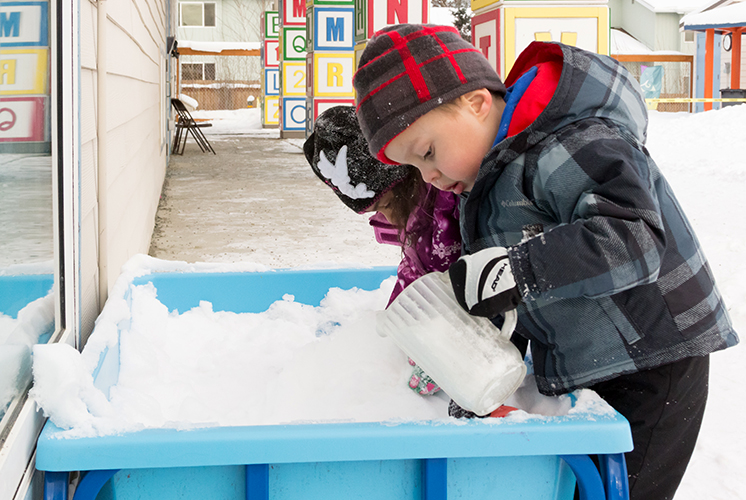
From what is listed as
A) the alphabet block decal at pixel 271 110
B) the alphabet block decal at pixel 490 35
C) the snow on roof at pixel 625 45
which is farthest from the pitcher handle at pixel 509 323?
the snow on roof at pixel 625 45

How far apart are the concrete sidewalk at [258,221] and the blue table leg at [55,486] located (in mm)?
1427

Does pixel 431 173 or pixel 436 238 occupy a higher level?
pixel 431 173

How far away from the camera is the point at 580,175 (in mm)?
1076

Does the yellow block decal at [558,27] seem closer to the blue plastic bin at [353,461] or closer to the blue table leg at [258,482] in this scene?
the blue plastic bin at [353,461]

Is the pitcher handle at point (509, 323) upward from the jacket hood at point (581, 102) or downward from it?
downward

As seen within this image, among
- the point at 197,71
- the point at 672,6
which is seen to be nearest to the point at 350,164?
the point at 672,6

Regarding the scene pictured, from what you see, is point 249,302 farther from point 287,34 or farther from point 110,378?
point 287,34

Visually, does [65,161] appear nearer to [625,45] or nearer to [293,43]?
[293,43]

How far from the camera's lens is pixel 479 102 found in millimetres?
1229

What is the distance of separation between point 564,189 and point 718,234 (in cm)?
360

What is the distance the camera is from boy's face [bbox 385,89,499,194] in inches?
47.1

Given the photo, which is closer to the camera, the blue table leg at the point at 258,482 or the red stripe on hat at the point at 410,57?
the blue table leg at the point at 258,482

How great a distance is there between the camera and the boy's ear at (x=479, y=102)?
122cm

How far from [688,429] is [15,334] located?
115cm
